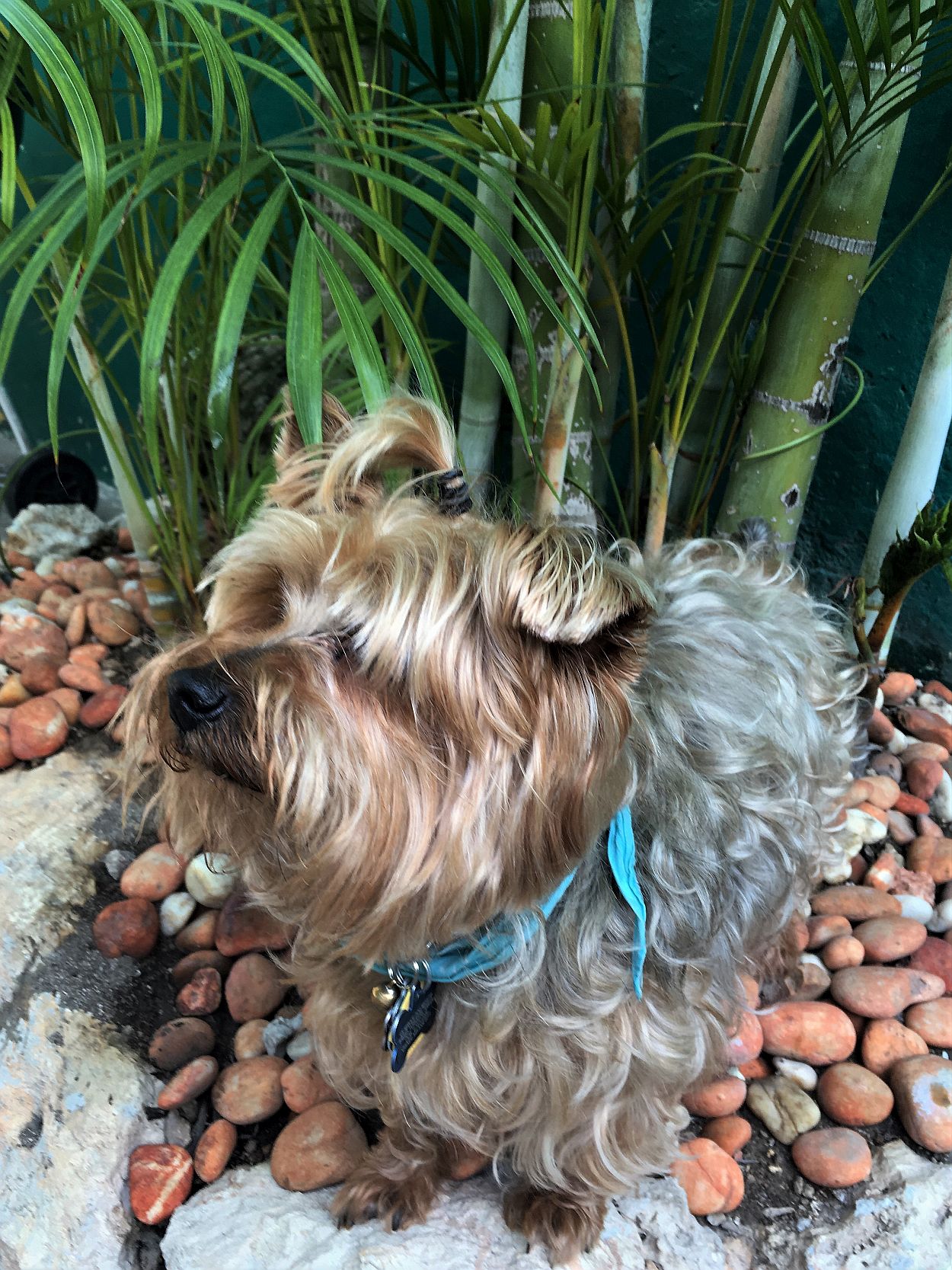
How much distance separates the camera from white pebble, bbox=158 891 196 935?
181cm

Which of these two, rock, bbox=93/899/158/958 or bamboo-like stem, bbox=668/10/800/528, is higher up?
bamboo-like stem, bbox=668/10/800/528

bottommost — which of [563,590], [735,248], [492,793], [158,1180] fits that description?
[158,1180]

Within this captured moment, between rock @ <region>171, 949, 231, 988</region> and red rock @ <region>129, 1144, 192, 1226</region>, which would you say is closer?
red rock @ <region>129, 1144, 192, 1226</region>

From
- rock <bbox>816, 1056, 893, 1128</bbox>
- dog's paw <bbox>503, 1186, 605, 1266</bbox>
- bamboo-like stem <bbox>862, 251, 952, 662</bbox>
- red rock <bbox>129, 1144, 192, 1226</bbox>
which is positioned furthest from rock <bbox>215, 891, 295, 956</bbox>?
bamboo-like stem <bbox>862, 251, 952, 662</bbox>

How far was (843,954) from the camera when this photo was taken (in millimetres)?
1766

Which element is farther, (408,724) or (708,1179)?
(708,1179)

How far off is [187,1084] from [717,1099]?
92cm

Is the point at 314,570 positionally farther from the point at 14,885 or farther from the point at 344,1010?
the point at 14,885

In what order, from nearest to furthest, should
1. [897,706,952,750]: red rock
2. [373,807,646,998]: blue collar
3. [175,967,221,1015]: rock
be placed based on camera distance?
[373,807,646,998]: blue collar < [175,967,221,1015]: rock < [897,706,952,750]: red rock

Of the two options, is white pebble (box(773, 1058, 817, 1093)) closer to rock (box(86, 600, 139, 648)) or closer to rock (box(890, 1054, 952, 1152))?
rock (box(890, 1054, 952, 1152))

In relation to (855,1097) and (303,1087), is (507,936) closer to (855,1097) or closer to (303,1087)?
(303,1087)

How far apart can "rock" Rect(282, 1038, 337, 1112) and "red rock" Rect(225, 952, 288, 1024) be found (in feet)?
0.47

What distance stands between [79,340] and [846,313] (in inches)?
61.6

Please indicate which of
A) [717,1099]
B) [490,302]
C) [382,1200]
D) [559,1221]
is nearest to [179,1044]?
[382,1200]
